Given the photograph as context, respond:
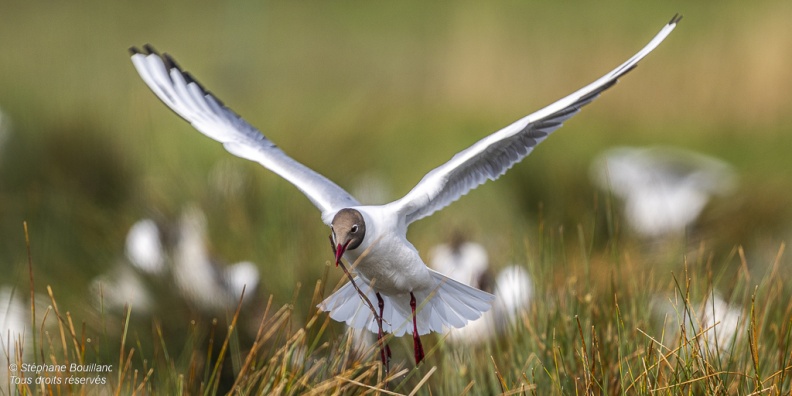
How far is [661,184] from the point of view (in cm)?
841

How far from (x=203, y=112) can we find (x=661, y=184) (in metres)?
4.75

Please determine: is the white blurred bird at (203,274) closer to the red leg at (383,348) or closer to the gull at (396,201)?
the gull at (396,201)

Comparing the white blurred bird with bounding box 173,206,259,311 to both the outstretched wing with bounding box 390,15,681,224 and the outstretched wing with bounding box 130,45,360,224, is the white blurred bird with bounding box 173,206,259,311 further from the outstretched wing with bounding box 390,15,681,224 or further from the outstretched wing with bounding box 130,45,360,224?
the outstretched wing with bounding box 390,15,681,224

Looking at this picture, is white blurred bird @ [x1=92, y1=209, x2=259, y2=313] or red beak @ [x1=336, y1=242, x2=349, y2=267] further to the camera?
white blurred bird @ [x1=92, y1=209, x2=259, y2=313]

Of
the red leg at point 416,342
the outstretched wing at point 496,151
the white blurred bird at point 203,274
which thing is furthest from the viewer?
the white blurred bird at point 203,274

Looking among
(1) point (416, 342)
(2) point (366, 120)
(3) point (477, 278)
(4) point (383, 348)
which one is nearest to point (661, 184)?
(2) point (366, 120)

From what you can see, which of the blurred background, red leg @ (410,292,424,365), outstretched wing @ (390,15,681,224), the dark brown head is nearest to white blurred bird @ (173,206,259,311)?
the blurred background

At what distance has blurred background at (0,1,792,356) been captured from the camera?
664 centimetres

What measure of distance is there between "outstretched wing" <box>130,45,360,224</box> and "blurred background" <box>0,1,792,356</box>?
816mm

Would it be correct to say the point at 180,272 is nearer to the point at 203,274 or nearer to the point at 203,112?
the point at 203,274

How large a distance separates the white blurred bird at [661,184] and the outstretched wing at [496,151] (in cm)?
307

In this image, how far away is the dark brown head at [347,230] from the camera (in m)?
3.55

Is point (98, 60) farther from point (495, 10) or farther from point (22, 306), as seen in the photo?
point (22, 306)

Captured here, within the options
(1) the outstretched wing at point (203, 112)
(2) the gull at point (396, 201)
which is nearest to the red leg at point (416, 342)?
(2) the gull at point (396, 201)
